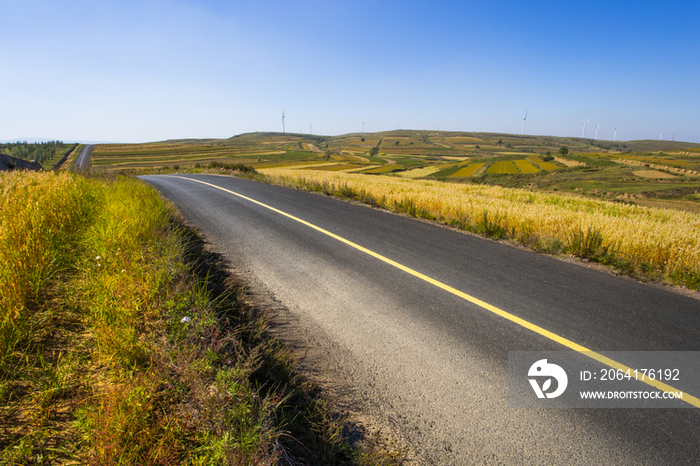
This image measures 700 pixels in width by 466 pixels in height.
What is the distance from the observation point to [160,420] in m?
1.88

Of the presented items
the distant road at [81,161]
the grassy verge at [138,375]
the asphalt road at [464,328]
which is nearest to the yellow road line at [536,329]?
the asphalt road at [464,328]

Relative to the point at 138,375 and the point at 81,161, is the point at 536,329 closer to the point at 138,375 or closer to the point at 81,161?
the point at 138,375

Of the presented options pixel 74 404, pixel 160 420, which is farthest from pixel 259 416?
pixel 74 404

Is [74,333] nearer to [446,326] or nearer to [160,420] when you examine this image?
[160,420]

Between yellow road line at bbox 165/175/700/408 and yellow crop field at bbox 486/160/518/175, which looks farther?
yellow crop field at bbox 486/160/518/175

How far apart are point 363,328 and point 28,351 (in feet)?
9.78

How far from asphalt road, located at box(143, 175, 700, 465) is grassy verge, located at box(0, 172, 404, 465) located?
58 centimetres

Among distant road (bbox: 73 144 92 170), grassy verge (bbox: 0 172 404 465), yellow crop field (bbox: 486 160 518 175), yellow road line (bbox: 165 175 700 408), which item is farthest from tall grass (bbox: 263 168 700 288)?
yellow crop field (bbox: 486 160 518 175)

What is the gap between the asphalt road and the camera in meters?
2.28

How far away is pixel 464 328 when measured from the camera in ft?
12.1

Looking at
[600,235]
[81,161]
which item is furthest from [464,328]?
[81,161]

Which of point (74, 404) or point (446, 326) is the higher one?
point (74, 404)

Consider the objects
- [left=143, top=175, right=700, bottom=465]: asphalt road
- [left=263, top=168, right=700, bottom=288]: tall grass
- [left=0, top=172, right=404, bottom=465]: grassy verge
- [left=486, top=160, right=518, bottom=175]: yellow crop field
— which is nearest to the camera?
[left=0, top=172, right=404, bottom=465]: grassy verge
